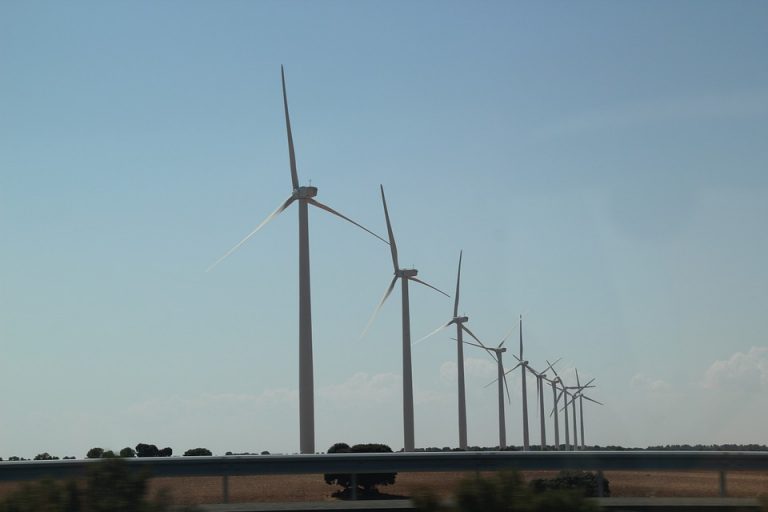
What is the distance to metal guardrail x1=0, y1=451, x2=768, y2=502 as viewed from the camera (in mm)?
17781

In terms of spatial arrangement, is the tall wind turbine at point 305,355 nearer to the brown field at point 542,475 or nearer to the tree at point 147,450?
the tree at point 147,450

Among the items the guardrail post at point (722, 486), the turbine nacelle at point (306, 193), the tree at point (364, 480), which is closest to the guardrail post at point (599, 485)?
the guardrail post at point (722, 486)

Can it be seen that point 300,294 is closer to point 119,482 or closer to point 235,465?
point 235,465


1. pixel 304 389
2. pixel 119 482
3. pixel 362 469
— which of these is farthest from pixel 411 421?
pixel 119 482

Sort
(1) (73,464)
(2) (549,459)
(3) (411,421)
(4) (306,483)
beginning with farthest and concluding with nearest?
(3) (411,421) < (4) (306,483) < (2) (549,459) < (1) (73,464)

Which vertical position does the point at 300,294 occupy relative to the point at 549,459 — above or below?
above

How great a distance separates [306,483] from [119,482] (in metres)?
10.5

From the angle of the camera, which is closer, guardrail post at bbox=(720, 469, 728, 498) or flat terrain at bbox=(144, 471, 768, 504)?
guardrail post at bbox=(720, 469, 728, 498)

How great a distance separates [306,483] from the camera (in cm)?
2255

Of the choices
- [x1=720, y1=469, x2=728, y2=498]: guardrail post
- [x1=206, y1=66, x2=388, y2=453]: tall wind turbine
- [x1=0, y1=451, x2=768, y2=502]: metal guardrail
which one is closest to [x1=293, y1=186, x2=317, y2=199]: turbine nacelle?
[x1=206, y1=66, x2=388, y2=453]: tall wind turbine

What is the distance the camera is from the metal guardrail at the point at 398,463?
1778 centimetres

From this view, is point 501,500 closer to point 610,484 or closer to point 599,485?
point 599,485

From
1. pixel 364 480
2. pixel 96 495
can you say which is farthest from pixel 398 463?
pixel 96 495

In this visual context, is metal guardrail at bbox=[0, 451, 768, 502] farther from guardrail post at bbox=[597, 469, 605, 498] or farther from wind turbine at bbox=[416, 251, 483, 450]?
wind turbine at bbox=[416, 251, 483, 450]
